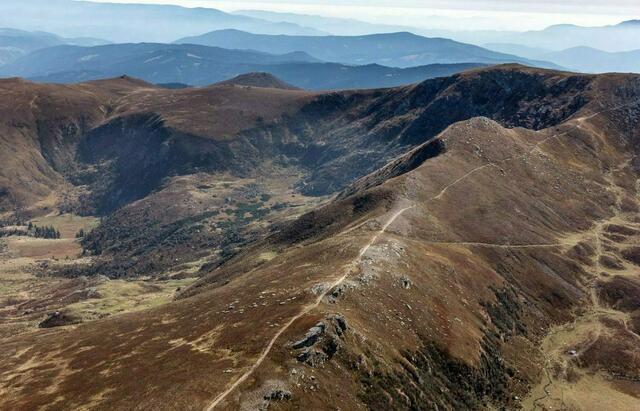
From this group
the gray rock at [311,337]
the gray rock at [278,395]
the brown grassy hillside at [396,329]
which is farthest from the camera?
the gray rock at [311,337]

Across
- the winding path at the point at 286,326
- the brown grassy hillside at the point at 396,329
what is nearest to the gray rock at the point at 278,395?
the brown grassy hillside at the point at 396,329

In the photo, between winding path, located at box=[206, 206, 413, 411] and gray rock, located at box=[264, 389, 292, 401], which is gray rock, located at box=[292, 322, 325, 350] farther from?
gray rock, located at box=[264, 389, 292, 401]

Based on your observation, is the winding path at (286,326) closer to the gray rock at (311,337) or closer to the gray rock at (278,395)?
the gray rock at (311,337)

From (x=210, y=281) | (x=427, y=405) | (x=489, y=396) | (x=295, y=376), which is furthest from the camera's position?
(x=210, y=281)

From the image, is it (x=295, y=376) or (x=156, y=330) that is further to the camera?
(x=156, y=330)

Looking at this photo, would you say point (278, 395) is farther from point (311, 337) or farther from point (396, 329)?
point (396, 329)

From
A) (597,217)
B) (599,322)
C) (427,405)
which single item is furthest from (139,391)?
(597,217)

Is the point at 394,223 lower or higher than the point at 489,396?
higher

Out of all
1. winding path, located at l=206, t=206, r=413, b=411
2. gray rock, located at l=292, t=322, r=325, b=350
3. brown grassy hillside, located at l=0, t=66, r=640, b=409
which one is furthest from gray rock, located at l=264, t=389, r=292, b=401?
gray rock, located at l=292, t=322, r=325, b=350

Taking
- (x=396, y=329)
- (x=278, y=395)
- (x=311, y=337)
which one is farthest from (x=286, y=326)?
(x=396, y=329)

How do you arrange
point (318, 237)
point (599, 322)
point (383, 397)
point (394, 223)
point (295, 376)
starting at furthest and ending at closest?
point (318, 237)
point (394, 223)
point (599, 322)
point (383, 397)
point (295, 376)

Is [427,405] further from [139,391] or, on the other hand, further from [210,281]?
[210,281]
